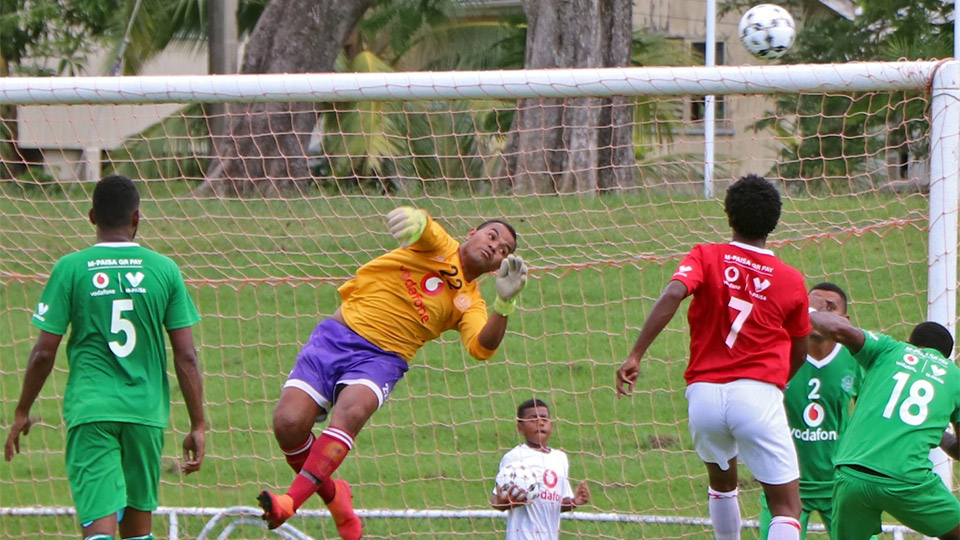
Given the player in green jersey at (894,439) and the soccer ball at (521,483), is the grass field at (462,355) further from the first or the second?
the player in green jersey at (894,439)

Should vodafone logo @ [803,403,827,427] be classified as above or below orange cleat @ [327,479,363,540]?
above

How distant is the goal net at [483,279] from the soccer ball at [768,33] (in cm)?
39

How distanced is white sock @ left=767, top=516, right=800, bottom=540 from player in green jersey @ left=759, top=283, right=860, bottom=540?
0.97 metres

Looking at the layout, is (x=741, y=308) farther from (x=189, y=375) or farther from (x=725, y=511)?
(x=189, y=375)

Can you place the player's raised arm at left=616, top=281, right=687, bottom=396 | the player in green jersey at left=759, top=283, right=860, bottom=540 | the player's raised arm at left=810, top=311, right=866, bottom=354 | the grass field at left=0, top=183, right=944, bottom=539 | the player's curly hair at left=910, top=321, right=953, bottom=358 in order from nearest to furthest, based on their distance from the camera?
the player's raised arm at left=616, top=281, right=687, bottom=396, the player's raised arm at left=810, top=311, right=866, bottom=354, the player's curly hair at left=910, top=321, right=953, bottom=358, the player in green jersey at left=759, top=283, right=860, bottom=540, the grass field at left=0, top=183, right=944, bottom=539

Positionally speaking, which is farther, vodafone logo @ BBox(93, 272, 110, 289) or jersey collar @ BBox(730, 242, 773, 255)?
jersey collar @ BBox(730, 242, 773, 255)

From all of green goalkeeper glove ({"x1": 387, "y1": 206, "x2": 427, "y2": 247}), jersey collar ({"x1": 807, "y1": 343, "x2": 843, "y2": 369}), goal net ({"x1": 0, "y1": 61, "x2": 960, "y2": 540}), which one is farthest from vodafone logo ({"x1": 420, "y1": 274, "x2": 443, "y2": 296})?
jersey collar ({"x1": 807, "y1": 343, "x2": 843, "y2": 369})

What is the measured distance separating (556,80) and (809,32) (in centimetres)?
1750

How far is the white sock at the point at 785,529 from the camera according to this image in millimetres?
5801

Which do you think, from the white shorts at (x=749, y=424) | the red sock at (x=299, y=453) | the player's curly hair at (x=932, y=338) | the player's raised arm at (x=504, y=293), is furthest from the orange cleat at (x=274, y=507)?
the player's curly hair at (x=932, y=338)

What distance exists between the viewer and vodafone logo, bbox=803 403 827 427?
268 inches

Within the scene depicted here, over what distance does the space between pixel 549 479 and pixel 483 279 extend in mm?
3896

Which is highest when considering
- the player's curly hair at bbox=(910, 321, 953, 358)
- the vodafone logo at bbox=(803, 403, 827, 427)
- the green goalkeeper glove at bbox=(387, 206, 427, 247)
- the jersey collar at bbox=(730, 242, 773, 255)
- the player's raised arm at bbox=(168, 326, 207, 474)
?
the green goalkeeper glove at bbox=(387, 206, 427, 247)

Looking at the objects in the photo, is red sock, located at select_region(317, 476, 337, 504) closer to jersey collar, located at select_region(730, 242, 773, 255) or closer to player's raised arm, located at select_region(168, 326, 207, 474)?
player's raised arm, located at select_region(168, 326, 207, 474)
